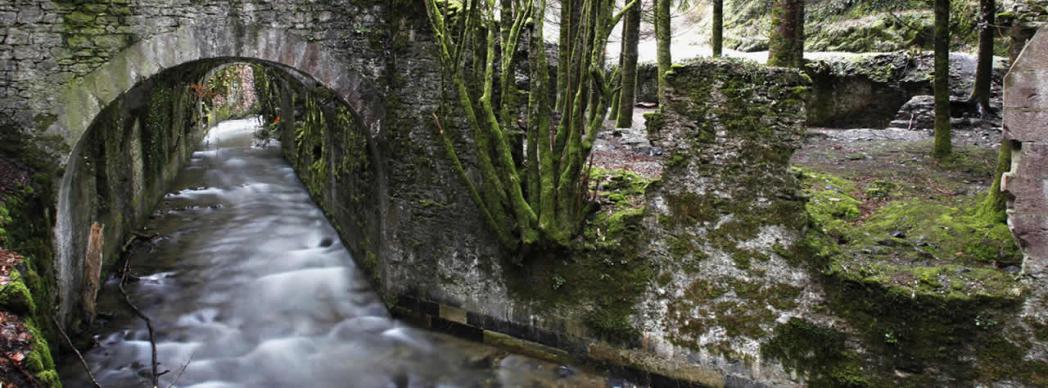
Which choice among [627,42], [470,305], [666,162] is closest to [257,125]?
[627,42]

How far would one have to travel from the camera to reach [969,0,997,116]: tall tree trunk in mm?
8266

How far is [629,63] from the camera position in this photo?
10164mm

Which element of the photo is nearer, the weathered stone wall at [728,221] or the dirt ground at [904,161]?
the weathered stone wall at [728,221]

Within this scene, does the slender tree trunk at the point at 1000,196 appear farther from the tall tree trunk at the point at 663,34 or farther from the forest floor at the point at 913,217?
the tall tree trunk at the point at 663,34

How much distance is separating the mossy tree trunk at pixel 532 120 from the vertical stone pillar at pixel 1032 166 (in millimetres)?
2946

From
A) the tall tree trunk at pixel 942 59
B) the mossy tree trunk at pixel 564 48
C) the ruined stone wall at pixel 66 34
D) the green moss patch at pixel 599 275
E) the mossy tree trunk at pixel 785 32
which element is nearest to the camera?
the ruined stone wall at pixel 66 34

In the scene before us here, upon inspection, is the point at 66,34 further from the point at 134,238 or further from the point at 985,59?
the point at 985,59

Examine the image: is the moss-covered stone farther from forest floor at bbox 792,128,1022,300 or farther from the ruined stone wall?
forest floor at bbox 792,128,1022,300

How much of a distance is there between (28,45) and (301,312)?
3.62 meters

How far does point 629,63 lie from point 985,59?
467cm

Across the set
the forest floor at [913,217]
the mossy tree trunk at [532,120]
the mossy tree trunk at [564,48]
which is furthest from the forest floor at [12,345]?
the forest floor at [913,217]

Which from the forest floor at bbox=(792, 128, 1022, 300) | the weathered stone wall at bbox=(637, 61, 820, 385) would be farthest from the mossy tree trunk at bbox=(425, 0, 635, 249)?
the forest floor at bbox=(792, 128, 1022, 300)

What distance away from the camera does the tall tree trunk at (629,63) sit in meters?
A: 9.74

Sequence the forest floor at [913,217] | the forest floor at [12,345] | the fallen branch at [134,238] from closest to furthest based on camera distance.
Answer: the forest floor at [12,345], the forest floor at [913,217], the fallen branch at [134,238]
